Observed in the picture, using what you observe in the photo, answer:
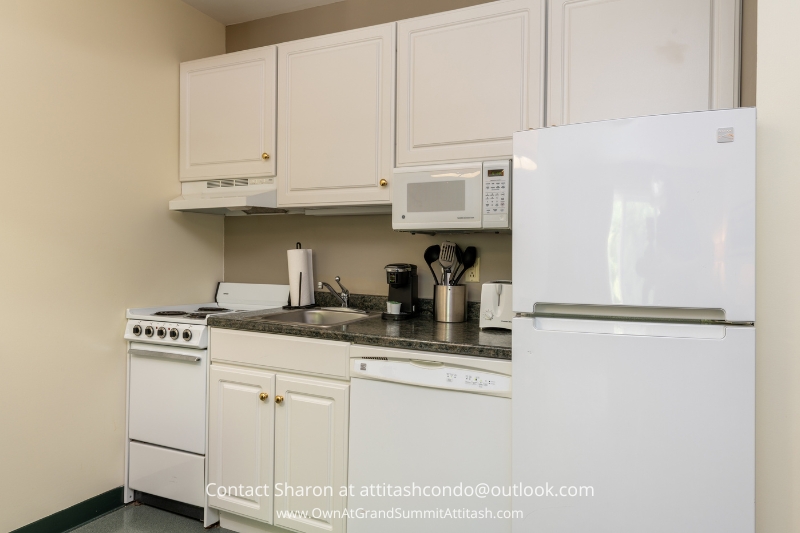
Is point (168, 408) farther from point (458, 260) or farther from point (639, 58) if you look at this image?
point (639, 58)

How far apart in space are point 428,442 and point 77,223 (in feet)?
6.11

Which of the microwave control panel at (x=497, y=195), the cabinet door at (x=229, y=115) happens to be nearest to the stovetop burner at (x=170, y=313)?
the cabinet door at (x=229, y=115)

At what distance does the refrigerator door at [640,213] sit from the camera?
1.35 m

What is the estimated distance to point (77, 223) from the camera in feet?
7.52

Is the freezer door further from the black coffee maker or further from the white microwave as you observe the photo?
the black coffee maker

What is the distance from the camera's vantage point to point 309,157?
2441 millimetres

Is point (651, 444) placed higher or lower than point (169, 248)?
lower

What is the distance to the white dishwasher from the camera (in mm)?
1677

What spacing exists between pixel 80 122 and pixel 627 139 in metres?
2.32

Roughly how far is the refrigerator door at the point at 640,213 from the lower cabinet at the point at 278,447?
3.12ft

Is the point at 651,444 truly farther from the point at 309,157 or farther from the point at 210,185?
the point at 210,185

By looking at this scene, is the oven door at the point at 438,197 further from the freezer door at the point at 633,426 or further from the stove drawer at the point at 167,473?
the stove drawer at the point at 167,473

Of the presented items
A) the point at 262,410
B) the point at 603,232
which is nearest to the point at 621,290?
the point at 603,232

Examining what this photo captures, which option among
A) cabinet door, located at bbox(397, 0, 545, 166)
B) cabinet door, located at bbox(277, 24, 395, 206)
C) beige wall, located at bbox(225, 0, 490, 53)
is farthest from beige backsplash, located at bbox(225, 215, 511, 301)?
beige wall, located at bbox(225, 0, 490, 53)
